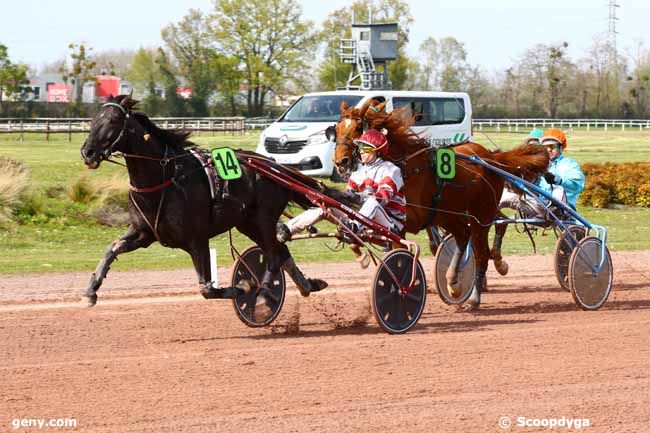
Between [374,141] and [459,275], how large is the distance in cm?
187

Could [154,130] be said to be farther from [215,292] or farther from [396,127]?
[396,127]

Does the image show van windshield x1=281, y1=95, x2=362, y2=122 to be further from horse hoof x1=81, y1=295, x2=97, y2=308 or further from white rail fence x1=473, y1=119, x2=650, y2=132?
white rail fence x1=473, y1=119, x2=650, y2=132

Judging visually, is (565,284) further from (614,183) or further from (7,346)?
(614,183)

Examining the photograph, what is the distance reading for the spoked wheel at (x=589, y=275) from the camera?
359 inches

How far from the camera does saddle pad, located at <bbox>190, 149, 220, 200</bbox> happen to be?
748 centimetres

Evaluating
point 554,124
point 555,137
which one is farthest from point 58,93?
point 555,137

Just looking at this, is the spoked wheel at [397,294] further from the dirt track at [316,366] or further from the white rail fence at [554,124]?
the white rail fence at [554,124]

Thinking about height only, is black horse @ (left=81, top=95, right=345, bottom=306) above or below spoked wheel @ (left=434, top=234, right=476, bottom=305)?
above

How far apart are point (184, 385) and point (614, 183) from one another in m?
14.8

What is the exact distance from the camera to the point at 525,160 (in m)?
9.92

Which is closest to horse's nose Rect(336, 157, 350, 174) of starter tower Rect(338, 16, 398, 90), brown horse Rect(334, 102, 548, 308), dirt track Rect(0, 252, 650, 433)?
brown horse Rect(334, 102, 548, 308)

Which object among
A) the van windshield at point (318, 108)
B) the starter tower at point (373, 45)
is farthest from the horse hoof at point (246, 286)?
the starter tower at point (373, 45)

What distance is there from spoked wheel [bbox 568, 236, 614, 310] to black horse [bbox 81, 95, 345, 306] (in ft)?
10.4

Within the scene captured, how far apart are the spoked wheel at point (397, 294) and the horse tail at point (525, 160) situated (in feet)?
7.94
